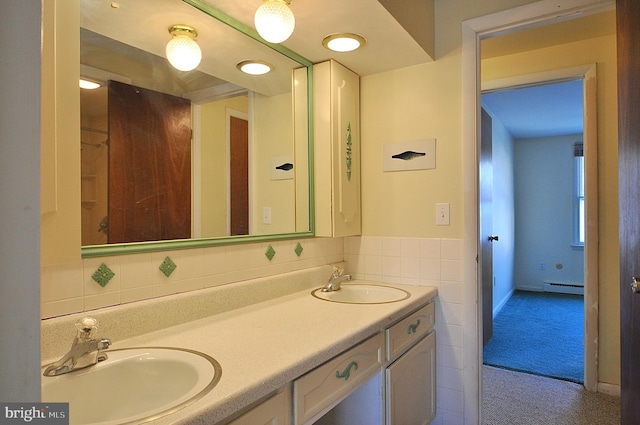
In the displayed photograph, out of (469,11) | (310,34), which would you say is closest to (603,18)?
(469,11)

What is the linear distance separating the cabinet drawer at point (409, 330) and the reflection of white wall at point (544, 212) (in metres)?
4.60

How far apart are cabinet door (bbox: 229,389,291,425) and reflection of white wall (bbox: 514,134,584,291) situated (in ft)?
18.8

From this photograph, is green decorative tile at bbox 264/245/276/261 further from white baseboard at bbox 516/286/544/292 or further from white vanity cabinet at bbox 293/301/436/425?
white baseboard at bbox 516/286/544/292

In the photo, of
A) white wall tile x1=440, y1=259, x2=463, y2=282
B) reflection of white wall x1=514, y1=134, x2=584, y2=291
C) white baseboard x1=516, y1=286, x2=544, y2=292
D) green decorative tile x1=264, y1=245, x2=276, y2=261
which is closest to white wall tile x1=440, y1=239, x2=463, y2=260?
white wall tile x1=440, y1=259, x2=463, y2=282

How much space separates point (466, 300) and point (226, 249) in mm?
1172

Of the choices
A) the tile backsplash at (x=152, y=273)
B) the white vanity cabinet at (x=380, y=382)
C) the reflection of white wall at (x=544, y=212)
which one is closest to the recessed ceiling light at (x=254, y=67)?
the tile backsplash at (x=152, y=273)

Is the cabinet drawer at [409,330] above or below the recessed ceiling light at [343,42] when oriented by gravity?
below

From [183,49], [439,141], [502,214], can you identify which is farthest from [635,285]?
[502,214]

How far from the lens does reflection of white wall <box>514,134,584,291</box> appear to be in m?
5.36

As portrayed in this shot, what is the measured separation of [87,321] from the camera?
2.90 ft

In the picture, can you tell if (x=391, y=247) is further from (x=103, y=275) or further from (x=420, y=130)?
(x=103, y=275)

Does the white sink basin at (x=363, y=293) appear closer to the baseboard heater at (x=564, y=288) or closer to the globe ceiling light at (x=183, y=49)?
the globe ceiling light at (x=183, y=49)

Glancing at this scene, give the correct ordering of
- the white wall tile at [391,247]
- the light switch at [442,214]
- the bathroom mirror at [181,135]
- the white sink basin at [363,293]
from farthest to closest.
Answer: the white wall tile at [391,247]
the light switch at [442,214]
the white sink basin at [363,293]
the bathroom mirror at [181,135]

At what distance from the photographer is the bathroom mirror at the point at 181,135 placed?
1.08m
